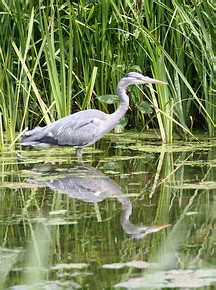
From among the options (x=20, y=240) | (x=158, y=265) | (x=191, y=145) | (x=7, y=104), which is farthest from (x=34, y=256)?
(x=7, y=104)

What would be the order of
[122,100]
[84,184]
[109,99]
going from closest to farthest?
[84,184] → [122,100] → [109,99]

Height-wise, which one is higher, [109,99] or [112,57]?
[112,57]

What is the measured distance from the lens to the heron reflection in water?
4.82 metres

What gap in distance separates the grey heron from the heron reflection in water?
0.64 meters

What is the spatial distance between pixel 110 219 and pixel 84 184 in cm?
112

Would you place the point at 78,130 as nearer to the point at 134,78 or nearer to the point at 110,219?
the point at 134,78

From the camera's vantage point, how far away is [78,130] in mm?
6812

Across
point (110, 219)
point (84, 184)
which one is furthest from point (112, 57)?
point (110, 219)

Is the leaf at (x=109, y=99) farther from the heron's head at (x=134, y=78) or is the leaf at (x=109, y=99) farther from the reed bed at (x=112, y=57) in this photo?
the heron's head at (x=134, y=78)

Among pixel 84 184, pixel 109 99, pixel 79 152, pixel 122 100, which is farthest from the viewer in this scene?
pixel 109 99

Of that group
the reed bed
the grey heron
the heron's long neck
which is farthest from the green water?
the reed bed

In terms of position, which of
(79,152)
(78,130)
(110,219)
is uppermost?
(78,130)

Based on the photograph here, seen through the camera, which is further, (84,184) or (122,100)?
(122,100)

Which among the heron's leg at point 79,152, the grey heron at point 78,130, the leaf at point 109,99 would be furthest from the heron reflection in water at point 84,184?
the leaf at point 109,99
